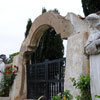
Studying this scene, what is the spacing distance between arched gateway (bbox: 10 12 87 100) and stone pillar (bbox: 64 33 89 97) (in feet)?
0.97

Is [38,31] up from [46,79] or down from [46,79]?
up

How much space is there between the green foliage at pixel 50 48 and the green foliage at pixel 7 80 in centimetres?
347

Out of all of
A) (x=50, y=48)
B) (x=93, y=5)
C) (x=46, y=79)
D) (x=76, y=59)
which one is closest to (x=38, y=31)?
(x=46, y=79)

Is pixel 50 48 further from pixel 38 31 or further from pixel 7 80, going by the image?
pixel 38 31

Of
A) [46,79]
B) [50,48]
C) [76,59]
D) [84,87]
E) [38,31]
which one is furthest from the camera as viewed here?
[50,48]

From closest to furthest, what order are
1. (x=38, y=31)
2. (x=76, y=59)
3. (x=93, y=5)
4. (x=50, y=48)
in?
(x=76, y=59) < (x=38, y=31) < (x=93, y=5) < (x=50, y=48)

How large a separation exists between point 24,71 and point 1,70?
1.30 meters

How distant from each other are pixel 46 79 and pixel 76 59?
2526 millimetres

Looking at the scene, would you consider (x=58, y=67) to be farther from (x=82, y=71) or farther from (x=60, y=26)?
(x=82, y=71)

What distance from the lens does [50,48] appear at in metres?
12.3

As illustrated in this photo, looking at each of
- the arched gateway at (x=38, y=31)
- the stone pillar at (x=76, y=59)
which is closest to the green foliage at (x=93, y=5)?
the arched gateway at (x=38, y=31)

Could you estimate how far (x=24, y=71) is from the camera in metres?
8.65

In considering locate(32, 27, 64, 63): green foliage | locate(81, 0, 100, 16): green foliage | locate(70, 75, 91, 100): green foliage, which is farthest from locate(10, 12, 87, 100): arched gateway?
locate(32, 27, 64, 63): green foliage

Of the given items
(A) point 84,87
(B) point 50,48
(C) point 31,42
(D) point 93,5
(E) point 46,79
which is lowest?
(A) point 84,87
